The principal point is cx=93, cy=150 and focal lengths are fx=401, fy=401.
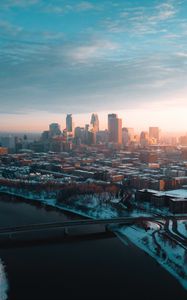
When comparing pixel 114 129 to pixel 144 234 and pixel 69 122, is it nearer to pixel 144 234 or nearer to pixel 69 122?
pixel 69 122

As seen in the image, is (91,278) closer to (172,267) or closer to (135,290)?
(135,290)

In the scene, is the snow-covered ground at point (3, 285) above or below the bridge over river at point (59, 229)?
below

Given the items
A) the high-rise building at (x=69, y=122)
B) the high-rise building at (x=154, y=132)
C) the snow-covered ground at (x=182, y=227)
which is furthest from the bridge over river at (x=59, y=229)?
the high-rise building at (x=154, y=132)

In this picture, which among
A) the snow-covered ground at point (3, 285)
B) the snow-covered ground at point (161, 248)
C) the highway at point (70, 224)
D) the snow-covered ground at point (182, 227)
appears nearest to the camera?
the snow-covered ground at point (3, 285)

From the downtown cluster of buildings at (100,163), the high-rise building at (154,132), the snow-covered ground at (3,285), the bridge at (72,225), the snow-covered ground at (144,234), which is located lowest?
the snow-covered ground at (3,285)

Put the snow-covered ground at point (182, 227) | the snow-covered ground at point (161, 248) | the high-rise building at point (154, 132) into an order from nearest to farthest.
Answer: the snow-covered ground at point (161, 248) < the snow-covered ground at point (182, 227) < the high-rise building at point (154, 132)

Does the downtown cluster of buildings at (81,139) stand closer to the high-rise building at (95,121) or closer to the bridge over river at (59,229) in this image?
the high-rise building at (95,121)

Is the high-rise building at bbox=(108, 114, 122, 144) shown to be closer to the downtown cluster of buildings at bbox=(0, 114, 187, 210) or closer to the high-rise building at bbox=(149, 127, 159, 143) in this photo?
the downtown cluster of buildings at bbox=(0, 114, 187, 210)
